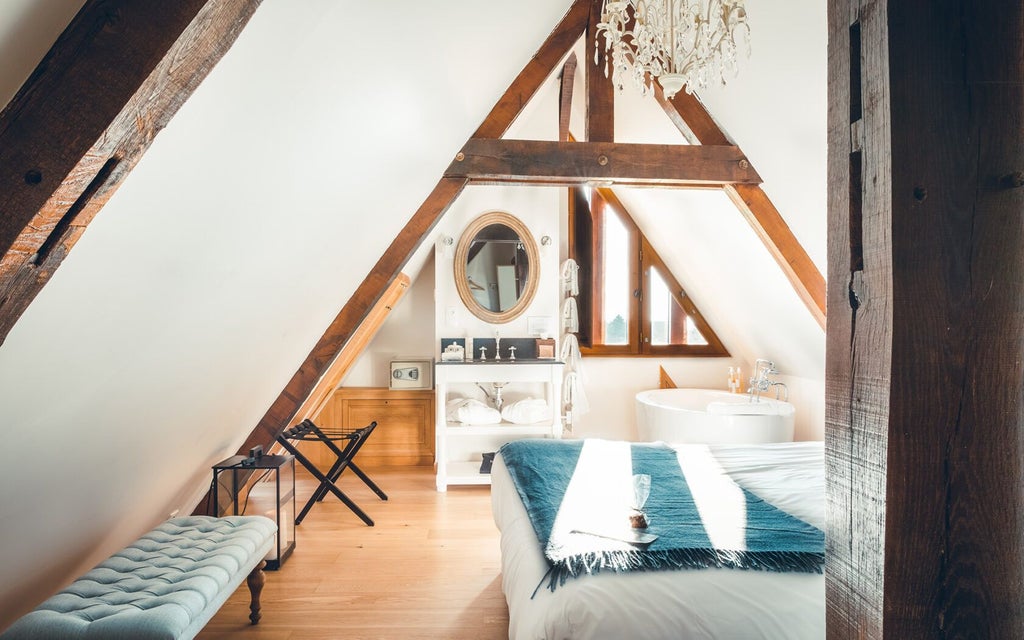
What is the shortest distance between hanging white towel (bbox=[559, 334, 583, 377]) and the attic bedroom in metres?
0.02

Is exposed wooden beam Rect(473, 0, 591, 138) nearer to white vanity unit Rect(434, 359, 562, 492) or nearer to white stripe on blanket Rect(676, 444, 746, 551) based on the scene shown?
white vanity unit Rect(434, 359, 562, 492)

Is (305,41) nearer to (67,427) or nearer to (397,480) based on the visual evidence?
(67,427)

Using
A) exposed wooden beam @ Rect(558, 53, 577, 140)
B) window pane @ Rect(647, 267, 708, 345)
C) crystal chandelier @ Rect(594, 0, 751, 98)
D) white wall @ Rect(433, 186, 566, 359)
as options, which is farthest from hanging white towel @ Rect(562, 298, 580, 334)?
crystal chandelier @ Rect(594, 0, 751, 98)

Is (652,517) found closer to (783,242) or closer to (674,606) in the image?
(674,606)

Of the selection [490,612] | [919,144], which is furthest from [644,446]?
[919,144]

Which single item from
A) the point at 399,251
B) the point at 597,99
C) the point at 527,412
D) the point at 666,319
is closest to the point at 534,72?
the point at 597,99

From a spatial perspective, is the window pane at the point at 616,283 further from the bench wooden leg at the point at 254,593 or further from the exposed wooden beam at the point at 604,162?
the bench wooden leg at the point at 254,593

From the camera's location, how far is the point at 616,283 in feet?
17.7

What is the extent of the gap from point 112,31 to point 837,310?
1.18m

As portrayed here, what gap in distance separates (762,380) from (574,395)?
1.49m

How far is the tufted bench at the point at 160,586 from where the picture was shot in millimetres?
1455

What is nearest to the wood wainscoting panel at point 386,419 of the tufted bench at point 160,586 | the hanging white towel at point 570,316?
the hanging white towel at point 570,316

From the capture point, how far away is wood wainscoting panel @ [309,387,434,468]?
4824 millimetres

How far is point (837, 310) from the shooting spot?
875 millimetres
